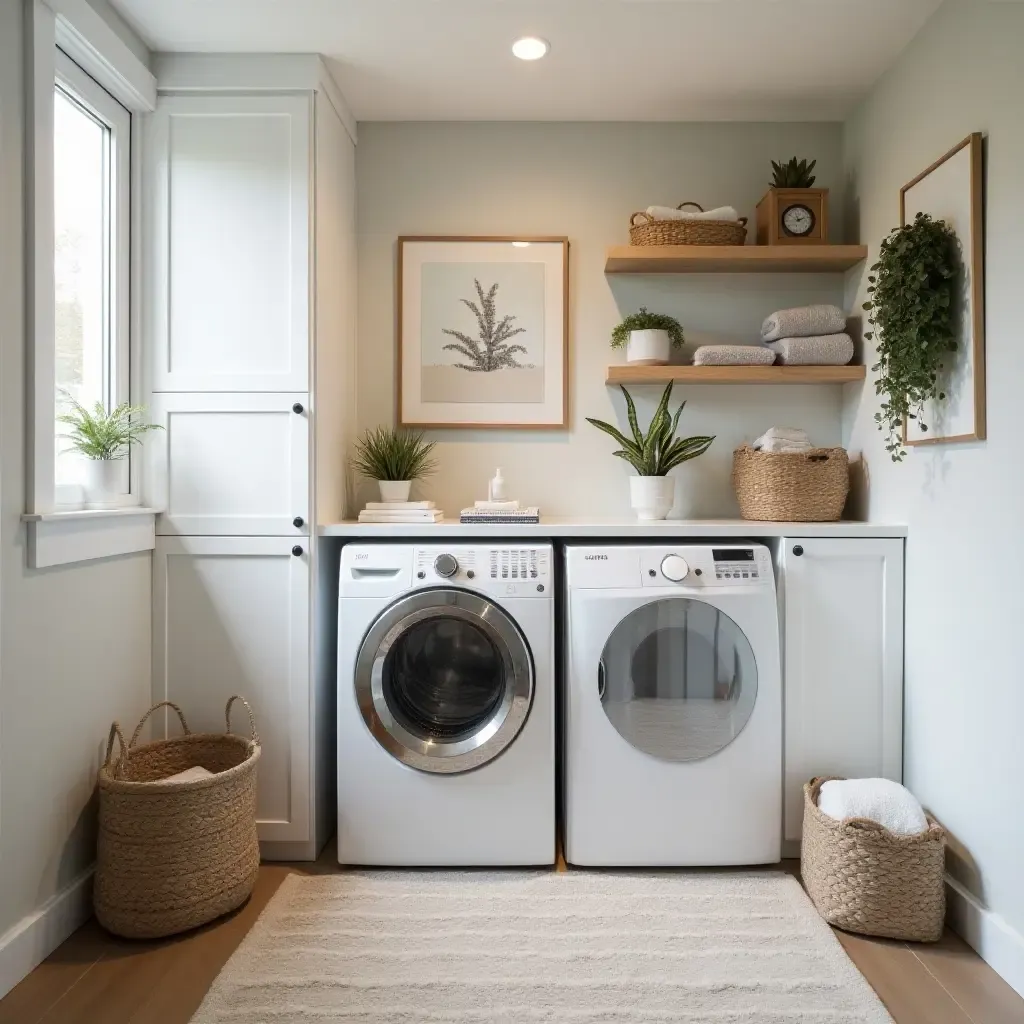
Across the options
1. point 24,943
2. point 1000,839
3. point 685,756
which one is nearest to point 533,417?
point 685,756

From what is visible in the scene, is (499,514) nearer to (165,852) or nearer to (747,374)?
(747,374)

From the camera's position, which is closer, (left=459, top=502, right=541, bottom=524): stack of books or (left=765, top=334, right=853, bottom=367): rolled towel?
(left=459, top=502, right=541, bottom=524): stack of books

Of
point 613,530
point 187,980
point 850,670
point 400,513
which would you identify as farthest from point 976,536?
point 187,980

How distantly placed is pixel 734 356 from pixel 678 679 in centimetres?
109

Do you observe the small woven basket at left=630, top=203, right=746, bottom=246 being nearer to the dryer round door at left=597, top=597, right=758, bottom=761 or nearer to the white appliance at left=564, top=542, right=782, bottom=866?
the white appliance at left=564, top=542, right=782, bottom=866

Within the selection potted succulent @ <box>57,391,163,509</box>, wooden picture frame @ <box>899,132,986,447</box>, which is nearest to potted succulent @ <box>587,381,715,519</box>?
wooden picture frame @ <box>899,132,986,447</box>

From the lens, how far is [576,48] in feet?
7.61

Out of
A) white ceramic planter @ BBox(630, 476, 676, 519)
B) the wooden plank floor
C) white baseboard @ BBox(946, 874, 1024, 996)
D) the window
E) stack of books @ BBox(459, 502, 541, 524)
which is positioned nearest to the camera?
the wooden plank floor

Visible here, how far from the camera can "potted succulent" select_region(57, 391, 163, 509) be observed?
81.9 inches

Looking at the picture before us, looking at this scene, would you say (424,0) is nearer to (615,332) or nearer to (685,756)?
(615,332)

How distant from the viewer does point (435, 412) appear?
2.85 m

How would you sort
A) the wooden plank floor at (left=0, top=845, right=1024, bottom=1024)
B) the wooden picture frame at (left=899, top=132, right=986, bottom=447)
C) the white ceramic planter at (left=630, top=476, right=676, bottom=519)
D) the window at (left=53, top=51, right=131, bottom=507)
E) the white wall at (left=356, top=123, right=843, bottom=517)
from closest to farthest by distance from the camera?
the wooden plank floor at (left=0, top=845, right=1024, bottom=1024) → the wooden picture frame at (left=899, top=132, right=986, bottom=447) → the window at (left=53, top=51, right=131, bottom=507) → the white ceramic planter at (left=630, top=476, right=676, bottom=519) → the white wall at (left=356, top=123, right=843, bottom=517)

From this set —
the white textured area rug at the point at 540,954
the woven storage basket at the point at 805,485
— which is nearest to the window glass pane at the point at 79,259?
the white textured area rug at the point at 540,954

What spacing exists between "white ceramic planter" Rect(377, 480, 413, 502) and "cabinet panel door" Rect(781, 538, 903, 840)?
125cm
